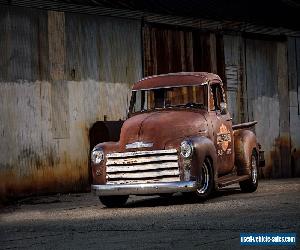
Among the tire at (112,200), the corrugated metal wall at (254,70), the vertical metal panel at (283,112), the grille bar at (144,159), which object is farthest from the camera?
the vertical metal panel at (283,112)

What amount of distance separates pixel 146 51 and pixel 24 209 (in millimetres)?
6577

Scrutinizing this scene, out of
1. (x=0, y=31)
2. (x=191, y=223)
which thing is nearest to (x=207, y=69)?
(x=0, y=31)

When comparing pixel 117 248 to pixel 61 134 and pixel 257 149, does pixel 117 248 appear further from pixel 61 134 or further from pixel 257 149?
pixel 61 134

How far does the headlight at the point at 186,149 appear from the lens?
1188cm

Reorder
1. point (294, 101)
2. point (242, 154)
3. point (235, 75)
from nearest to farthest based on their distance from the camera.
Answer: point (242, 154), point (235, 75), point (294, 101)

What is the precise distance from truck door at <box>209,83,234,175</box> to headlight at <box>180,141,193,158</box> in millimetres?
1278

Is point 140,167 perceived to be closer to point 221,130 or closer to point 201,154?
point 201,154

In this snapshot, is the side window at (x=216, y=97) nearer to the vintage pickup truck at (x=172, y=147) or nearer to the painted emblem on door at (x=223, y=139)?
the vintage pickup truck at (x=172, y=147)

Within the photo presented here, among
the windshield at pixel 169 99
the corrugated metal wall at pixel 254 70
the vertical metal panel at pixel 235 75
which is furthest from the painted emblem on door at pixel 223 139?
the vertical metal panel at pixel 235 75

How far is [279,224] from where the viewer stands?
8.62 m

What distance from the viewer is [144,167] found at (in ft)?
39.6

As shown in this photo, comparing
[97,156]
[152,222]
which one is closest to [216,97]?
[97,156]

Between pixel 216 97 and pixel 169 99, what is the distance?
878 mm

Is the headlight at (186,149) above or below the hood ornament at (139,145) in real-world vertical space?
below
